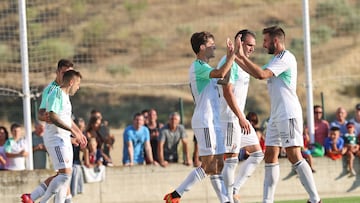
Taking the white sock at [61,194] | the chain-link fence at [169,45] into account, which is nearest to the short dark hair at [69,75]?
the white sock at [61,194]

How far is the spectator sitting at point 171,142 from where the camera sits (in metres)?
18.8

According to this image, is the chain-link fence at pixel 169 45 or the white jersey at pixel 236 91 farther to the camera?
the chain-link fence at pixel 169 45

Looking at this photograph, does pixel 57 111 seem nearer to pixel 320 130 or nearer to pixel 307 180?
pixel 307 180

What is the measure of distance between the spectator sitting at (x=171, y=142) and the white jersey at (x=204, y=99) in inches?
243

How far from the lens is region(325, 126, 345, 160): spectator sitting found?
1900 cm

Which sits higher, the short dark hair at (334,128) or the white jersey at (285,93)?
the white jersey at (285,93)

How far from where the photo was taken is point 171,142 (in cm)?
1895

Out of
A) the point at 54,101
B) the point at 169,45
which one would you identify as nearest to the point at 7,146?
the point at 54,101

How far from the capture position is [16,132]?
18.6 meters

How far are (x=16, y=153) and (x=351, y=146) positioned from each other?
649 cm

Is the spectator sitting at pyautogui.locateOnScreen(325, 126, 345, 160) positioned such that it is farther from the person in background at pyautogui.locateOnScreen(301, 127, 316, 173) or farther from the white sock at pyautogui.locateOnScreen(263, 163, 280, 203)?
the white sock at pyautogui.locateOnScreen(263, 163, 280, 203)

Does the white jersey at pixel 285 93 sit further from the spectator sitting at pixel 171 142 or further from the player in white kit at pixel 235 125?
the spectator sitting at pixel 171 142

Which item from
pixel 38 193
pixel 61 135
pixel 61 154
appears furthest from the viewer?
pixel 38 193

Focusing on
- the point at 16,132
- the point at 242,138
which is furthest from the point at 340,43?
the point at 242,138
